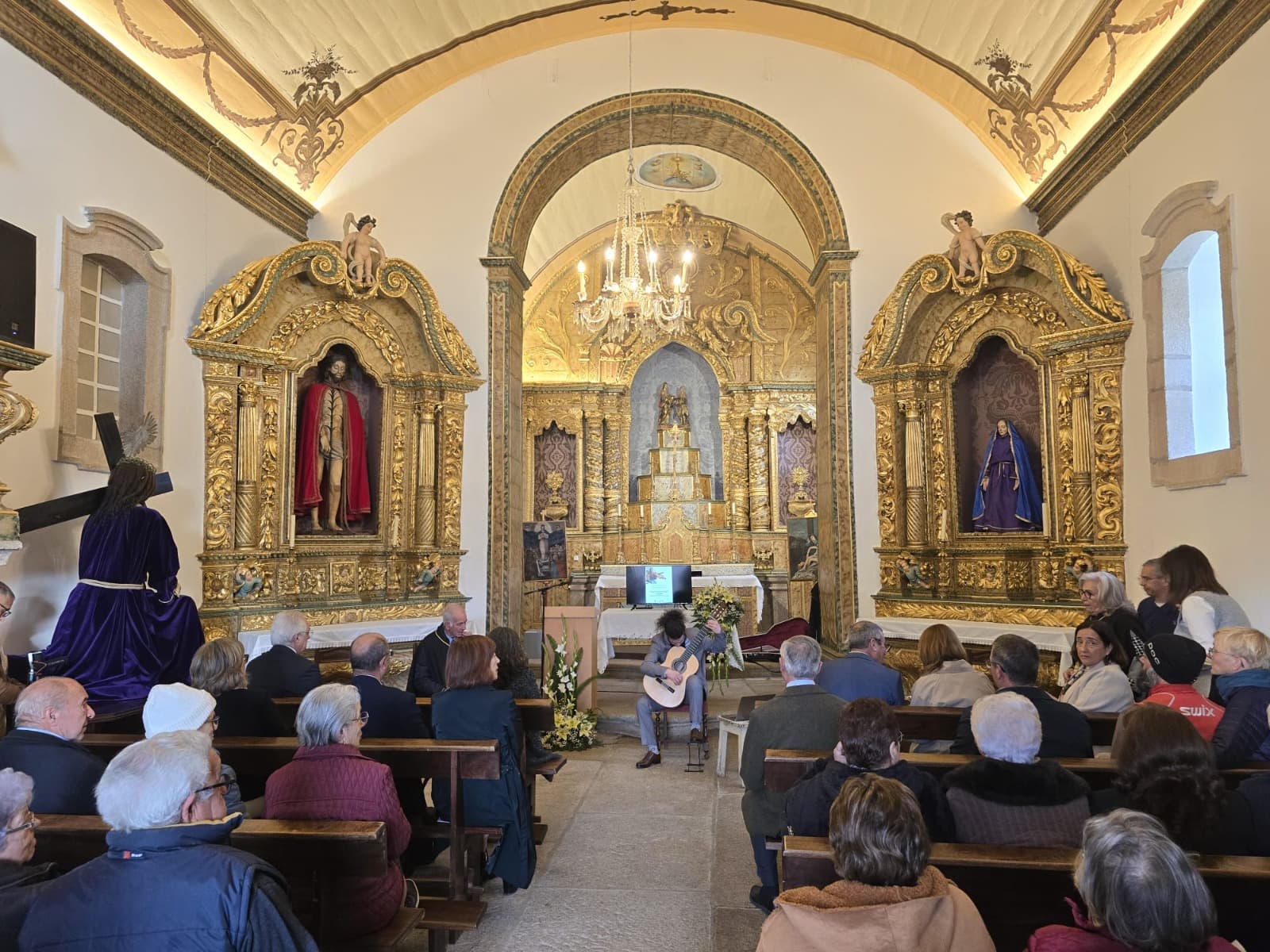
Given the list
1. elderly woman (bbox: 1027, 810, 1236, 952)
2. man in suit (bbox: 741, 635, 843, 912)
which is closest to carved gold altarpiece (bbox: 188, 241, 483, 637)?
man in suit (bbox: 741, 635, 843, 912)

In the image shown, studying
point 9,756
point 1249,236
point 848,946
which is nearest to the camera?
point 848,946

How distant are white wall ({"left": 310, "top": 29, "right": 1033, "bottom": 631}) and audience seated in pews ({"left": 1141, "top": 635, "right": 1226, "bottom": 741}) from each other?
18.0 feet

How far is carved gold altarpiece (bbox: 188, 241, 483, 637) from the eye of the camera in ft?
25.1

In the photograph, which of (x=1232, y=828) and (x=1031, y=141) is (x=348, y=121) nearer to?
(x=1031, y=141)

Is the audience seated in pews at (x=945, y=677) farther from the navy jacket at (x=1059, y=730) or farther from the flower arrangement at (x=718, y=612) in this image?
the flower arrangement at (x=718, y=612)

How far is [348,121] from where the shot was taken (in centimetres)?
927

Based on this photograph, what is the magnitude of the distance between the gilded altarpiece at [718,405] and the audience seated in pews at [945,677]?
10.6 m

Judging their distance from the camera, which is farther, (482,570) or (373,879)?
(482,570)

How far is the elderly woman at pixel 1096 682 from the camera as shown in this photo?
13.9ft

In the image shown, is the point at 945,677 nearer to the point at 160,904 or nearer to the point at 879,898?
the point at 879,898

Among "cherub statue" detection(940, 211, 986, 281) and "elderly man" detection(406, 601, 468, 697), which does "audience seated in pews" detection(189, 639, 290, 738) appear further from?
"cherub statue" detection(940, 211, 986, 281)

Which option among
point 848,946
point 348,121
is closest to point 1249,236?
point 848,946

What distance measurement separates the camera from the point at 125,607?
554 centimetres

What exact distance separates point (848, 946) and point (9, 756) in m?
2.67
